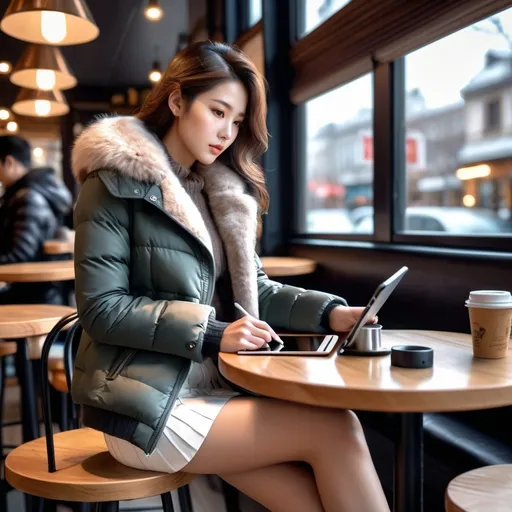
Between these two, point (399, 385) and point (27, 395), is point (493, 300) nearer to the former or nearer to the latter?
point (399, 385)

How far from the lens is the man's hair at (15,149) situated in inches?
164

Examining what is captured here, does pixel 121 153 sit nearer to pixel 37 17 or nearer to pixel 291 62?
pixel 37 17

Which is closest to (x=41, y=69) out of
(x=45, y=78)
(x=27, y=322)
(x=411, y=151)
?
(x=45, y=78)

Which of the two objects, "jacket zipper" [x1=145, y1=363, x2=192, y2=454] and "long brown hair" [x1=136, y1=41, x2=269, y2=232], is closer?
"jacket zipper" [x1=145, y1=363, x2=192, y2=454]

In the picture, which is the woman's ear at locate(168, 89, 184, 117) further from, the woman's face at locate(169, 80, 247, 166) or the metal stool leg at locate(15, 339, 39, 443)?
the metal stool leg at locate(15, 339, 39, 443)

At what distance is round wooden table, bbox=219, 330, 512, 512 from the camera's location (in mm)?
1079

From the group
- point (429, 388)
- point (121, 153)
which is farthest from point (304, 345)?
point (121, 153)

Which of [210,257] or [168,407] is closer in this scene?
[168,407]

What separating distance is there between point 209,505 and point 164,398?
130 cm

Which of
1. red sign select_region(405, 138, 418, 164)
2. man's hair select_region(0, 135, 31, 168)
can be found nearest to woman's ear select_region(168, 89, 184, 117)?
red sign select_region(405, 138, 418, 164)

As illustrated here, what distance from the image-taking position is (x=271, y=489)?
1.38 meters

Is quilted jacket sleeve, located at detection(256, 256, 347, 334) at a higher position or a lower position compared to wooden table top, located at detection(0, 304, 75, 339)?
higher

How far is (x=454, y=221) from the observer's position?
245 cm

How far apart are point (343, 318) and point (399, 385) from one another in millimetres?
577
